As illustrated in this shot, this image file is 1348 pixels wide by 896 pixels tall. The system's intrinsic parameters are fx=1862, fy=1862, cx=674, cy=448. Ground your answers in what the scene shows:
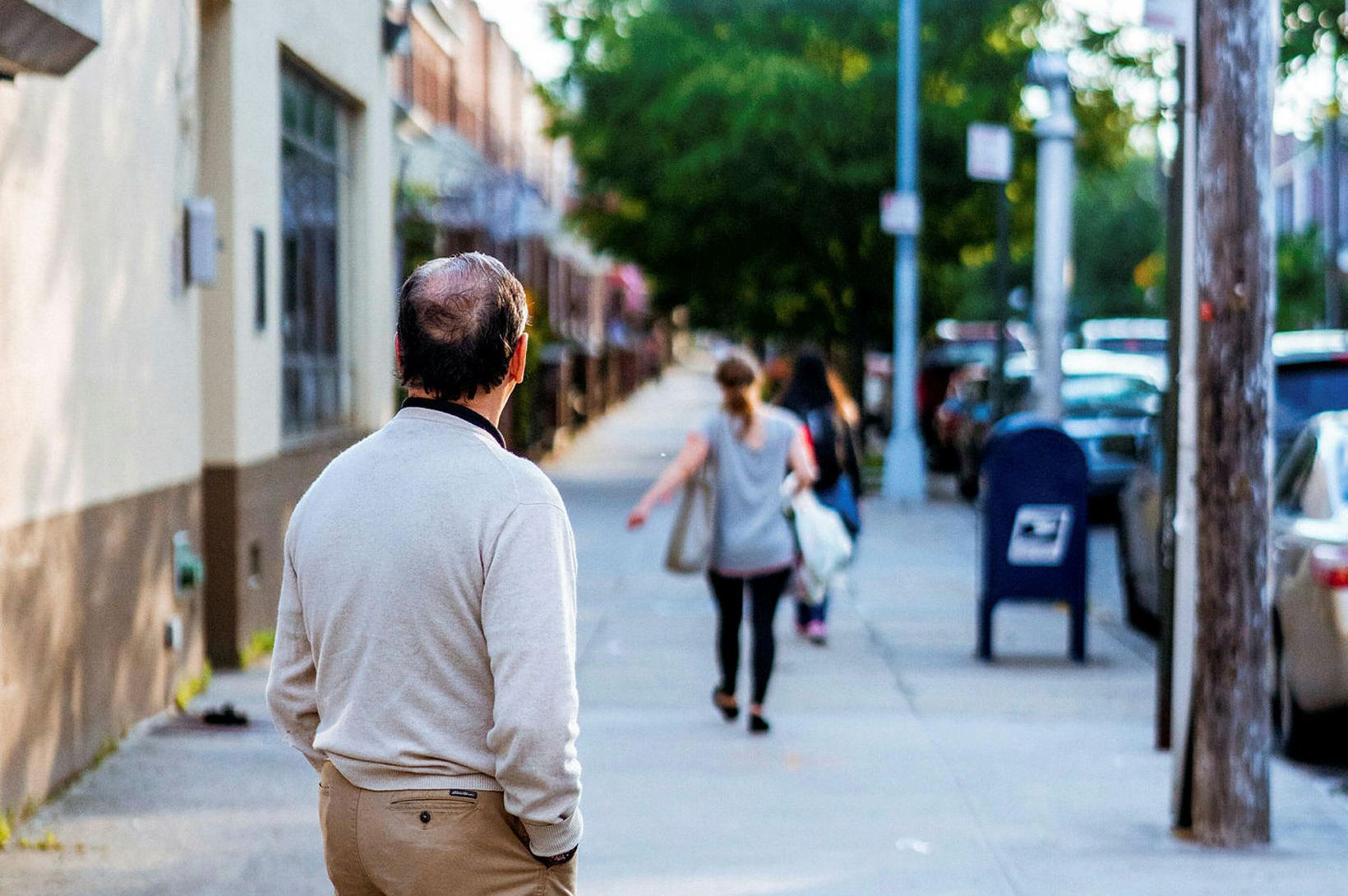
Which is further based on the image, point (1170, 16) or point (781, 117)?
point (781, 117)

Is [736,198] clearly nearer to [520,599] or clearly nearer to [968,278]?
[520,599]

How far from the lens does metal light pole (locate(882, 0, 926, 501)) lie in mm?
20984

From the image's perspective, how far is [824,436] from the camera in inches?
432

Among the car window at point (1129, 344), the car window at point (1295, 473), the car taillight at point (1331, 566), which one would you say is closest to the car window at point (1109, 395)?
the car window at point (1295, 473)

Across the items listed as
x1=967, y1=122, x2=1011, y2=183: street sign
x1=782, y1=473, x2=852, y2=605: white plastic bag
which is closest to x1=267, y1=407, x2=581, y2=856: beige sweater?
x1=782, y1=473, x2=852, y2=605: white plastic bag

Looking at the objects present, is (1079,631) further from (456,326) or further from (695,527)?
(456,326)

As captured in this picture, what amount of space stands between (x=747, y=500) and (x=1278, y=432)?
3884 millimetres

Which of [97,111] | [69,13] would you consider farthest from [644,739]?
[69,13]

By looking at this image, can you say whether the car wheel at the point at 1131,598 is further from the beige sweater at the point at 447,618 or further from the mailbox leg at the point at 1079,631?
the beige sweater at the point at 447,618

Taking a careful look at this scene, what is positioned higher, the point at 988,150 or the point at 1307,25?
the point at 1307,25

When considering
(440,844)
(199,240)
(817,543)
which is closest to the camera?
(440,844)

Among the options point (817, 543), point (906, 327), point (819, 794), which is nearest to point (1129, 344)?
point (906, 327)

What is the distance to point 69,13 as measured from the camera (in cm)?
541

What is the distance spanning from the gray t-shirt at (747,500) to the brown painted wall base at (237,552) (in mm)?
2277
